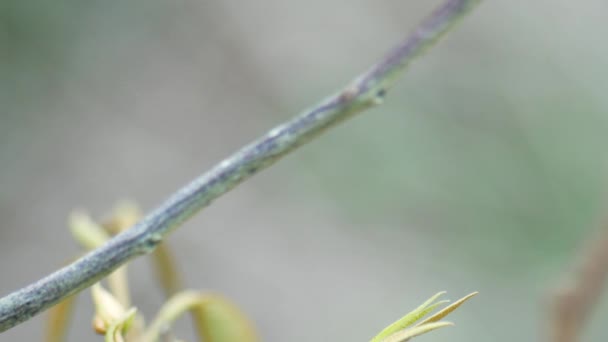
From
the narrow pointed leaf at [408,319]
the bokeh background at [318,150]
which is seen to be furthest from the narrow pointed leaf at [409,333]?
the bokeh background at [318,150]

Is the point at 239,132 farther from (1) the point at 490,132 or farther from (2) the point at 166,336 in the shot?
(2) the point at 166,336

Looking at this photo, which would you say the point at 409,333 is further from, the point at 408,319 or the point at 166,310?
the point at 166,310

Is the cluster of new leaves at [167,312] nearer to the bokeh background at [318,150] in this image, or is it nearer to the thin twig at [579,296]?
the thin twig at [579,296]

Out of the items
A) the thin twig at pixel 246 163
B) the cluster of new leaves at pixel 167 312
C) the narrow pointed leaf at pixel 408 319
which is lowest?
the narrow pointed leaf at pixel 408 319

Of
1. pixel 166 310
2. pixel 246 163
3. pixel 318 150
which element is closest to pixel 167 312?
pixel 166 310

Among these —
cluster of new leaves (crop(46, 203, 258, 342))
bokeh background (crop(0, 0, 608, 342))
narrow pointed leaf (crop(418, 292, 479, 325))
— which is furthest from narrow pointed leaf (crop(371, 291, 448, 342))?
bokeh background (crop(0, 0, 608, 342))

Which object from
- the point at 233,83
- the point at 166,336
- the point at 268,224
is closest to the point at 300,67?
the point at 233,83
